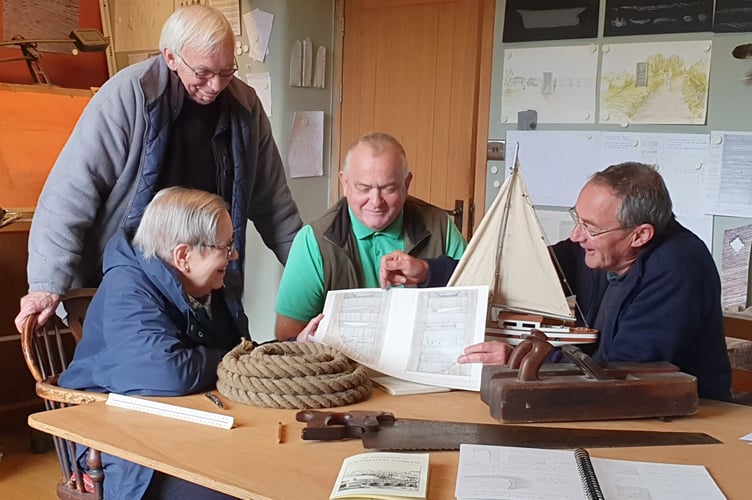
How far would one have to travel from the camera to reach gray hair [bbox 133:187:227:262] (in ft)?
6.03

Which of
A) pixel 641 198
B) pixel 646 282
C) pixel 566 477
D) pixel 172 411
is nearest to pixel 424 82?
pixel 641 198

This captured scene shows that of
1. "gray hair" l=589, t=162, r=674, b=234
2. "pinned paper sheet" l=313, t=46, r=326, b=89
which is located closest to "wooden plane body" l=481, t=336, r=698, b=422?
"gray hair" l=589, t=162, r=674, b=234

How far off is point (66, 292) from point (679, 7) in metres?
2.60

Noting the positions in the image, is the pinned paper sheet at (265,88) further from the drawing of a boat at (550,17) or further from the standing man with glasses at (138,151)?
the standing man with glasses at (138,151)

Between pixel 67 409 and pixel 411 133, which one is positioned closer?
pixel 67 409

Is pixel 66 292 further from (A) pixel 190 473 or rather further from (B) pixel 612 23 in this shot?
(B) pixel 612 23

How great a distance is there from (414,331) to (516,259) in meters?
0.29

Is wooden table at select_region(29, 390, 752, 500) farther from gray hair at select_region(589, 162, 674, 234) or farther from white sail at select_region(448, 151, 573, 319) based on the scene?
gray hair at select_region(589, 162, 674, 234)

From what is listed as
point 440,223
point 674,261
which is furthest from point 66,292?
point 674,261

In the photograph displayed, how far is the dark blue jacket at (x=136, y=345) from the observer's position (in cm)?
163

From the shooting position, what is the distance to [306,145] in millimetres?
4273

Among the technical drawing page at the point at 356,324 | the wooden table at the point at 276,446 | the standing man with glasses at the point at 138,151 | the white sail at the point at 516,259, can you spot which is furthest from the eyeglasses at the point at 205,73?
the wooden table at the point at 276,446

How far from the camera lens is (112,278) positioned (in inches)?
71.1

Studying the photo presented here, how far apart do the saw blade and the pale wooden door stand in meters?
2.48
